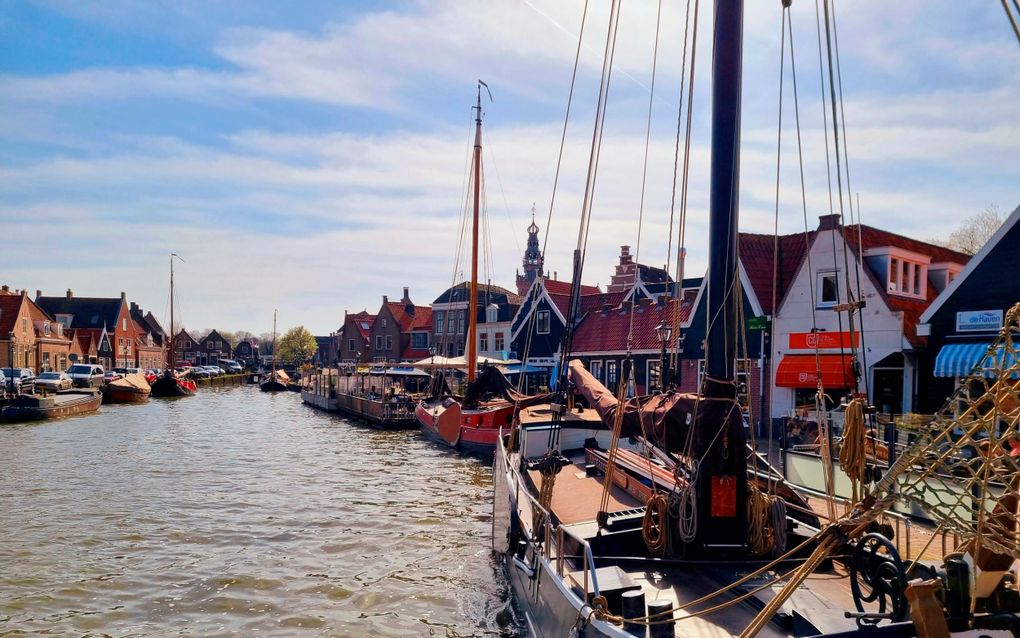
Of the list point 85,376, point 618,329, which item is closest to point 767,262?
point 618,329

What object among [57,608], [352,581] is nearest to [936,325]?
[352,581]

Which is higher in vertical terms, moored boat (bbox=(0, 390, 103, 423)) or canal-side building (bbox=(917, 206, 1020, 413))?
canal-side building (bbox=(917, 206, 1020, 413))

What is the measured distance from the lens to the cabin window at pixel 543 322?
43250 mm

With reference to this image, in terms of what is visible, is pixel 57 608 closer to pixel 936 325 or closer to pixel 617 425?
pixel 617 425

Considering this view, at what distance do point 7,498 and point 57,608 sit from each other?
9488 mm

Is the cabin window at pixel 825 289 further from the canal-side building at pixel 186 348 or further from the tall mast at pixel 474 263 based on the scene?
the canal-side building at pixel 186 348

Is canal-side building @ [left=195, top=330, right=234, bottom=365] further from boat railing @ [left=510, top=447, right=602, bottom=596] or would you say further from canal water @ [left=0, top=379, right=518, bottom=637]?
boat railing @ [left=510, top=447, right=602, bottom=596]

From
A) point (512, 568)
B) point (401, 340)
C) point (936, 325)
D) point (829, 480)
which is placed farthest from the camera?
point (401, 340)

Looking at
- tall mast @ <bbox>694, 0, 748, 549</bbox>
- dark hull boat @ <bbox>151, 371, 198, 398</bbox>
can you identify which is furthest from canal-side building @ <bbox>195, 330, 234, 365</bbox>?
tall mast @ <bbox>694, 0, 748, 549</bbox>

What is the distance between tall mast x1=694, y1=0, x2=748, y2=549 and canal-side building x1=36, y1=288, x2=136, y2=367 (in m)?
85.9

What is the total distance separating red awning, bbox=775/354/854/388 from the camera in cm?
2303

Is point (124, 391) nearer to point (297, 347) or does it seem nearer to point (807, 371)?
point (807, 371)

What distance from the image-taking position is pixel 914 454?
15.2 feet

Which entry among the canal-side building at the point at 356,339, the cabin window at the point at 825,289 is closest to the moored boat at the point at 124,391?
the canal-side building at the point at 356,339
